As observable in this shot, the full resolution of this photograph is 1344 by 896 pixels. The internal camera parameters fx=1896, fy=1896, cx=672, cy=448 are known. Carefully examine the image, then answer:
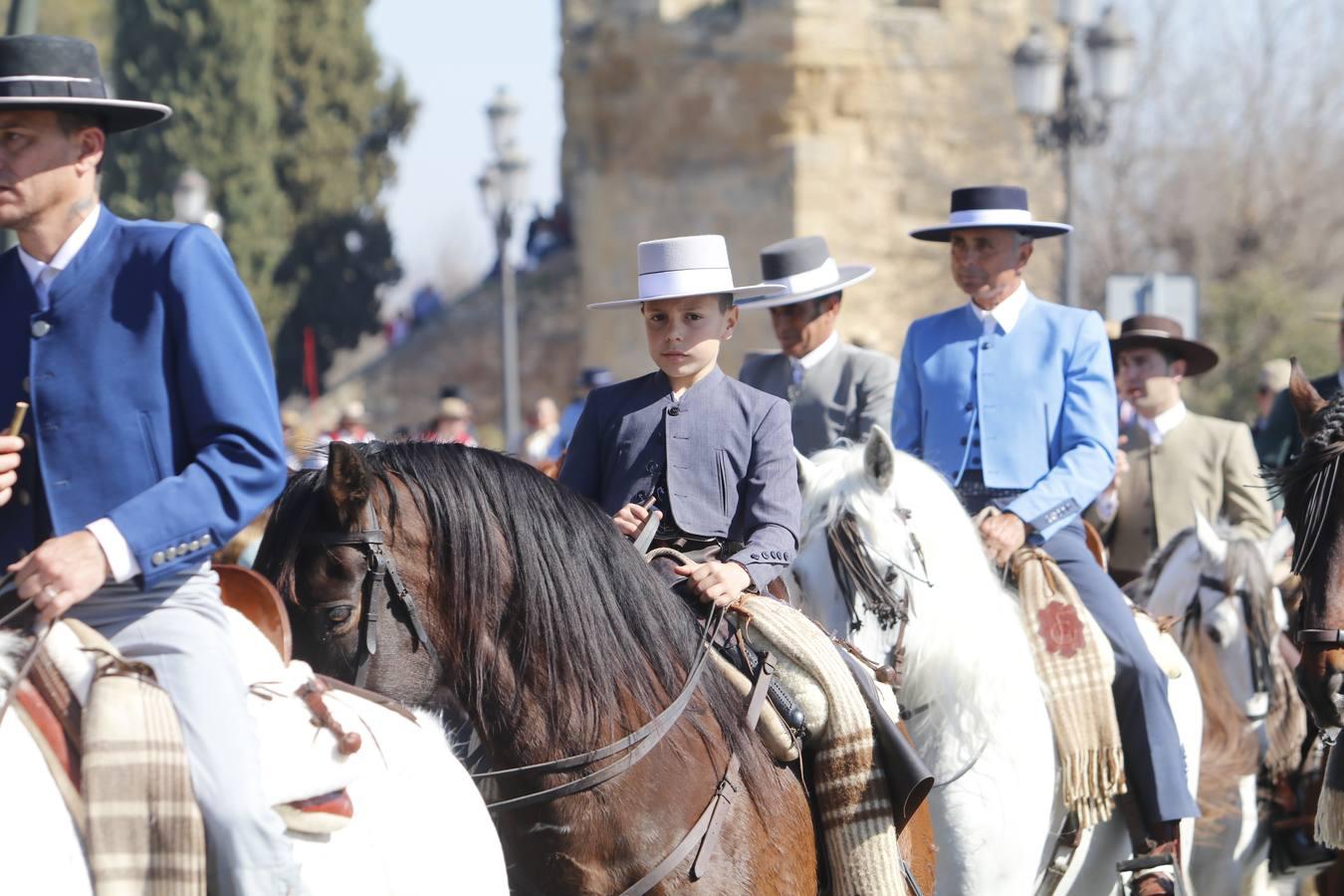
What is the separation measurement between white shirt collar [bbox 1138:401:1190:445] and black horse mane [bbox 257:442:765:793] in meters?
5.23

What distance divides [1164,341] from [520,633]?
5.83 m

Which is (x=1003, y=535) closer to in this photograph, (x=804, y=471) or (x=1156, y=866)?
(x=804, y=471)

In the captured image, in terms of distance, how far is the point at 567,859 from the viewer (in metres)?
4.69

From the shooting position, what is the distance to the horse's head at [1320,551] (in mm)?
5273

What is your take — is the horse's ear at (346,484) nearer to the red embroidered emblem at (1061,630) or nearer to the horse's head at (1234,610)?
the red embroidered emblem at (1061,630)

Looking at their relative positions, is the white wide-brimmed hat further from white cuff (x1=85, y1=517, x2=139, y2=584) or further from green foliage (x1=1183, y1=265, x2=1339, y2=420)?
green foliage (x1=1183, y1=265, x2=1339, y2=420)

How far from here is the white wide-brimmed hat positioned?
541 centimetres

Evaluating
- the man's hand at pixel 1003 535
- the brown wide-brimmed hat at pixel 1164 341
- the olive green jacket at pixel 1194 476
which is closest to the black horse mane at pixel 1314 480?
the man's hand at pixel 1003 535

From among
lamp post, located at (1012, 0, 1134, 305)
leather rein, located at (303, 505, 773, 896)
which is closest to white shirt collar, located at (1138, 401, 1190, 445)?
leather rein, located at (303, 505, 773, 896)

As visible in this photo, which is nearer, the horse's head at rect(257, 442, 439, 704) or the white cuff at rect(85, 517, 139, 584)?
the white cuff at rect(85, 517, 139, 584)

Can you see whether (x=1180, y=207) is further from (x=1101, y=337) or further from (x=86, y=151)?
(x=86, y=151)

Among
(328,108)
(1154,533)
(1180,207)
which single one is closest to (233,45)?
(328,108)

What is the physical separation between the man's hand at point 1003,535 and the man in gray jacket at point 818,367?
1.16m

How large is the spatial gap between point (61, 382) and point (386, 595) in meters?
1.01
